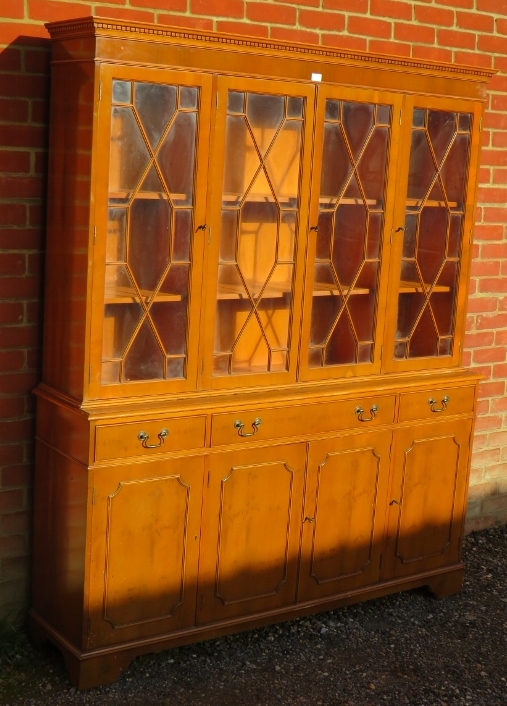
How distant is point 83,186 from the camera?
3258mm

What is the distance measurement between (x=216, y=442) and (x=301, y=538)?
1.82 feet

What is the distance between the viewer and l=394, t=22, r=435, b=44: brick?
434cm

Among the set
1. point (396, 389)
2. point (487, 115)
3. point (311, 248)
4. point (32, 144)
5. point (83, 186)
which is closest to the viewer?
point (83, 186)

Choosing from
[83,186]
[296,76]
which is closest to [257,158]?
[296,76]

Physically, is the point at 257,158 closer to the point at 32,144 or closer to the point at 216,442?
the point at 32,144

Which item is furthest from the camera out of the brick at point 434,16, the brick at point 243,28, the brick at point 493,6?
the brick at point 493,6

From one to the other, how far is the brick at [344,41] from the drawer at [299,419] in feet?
4.57

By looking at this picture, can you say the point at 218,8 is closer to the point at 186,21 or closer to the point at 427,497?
the point at 186,21

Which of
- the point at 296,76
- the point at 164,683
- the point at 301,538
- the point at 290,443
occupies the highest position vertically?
the point at 296,76

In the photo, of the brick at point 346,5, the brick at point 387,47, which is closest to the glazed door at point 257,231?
the brick at point 346,5

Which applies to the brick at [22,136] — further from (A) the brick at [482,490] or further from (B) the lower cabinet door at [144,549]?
(A) the brick at [482,490]

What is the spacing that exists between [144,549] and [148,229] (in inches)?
41.4

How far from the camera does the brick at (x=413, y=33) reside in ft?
14.3

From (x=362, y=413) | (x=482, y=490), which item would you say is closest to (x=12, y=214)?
(x=362, y=413)
